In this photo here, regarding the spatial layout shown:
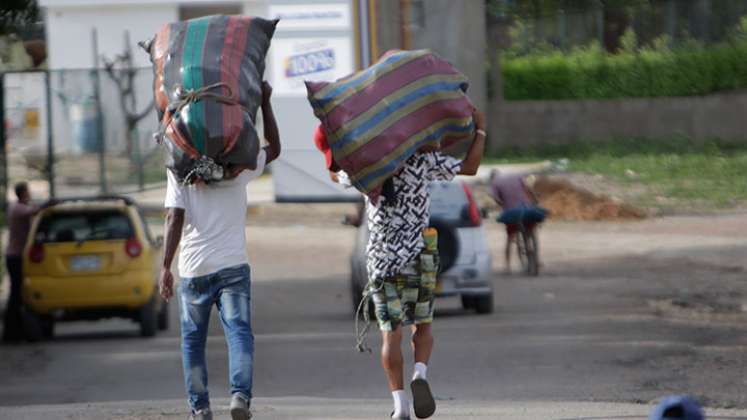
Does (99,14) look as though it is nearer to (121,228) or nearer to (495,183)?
(495,183)

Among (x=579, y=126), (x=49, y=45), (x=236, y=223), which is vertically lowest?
(x=579, y=126)

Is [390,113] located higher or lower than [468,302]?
higher

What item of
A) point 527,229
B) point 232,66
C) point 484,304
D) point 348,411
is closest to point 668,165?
point 527,229

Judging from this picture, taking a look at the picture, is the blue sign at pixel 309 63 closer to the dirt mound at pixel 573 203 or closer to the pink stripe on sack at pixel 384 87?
the dirt mound at pixel 573 203

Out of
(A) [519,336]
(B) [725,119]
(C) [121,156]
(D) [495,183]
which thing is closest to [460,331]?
(A) [519,336]

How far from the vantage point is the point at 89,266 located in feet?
53.4

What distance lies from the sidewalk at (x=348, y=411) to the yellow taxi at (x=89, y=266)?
251 inches

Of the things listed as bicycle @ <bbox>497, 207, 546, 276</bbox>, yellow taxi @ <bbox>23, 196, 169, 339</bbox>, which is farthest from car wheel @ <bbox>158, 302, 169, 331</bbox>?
bicycle @ <bbox>497, 207, 546, 276</bbox>

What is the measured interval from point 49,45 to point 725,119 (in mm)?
16384

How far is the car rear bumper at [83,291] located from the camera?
1623cm

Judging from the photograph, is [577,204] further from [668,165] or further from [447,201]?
[447,201]

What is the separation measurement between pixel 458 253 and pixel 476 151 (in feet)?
27.0

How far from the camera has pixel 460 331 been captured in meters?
15.6

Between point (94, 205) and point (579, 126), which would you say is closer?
point (94, 205)
